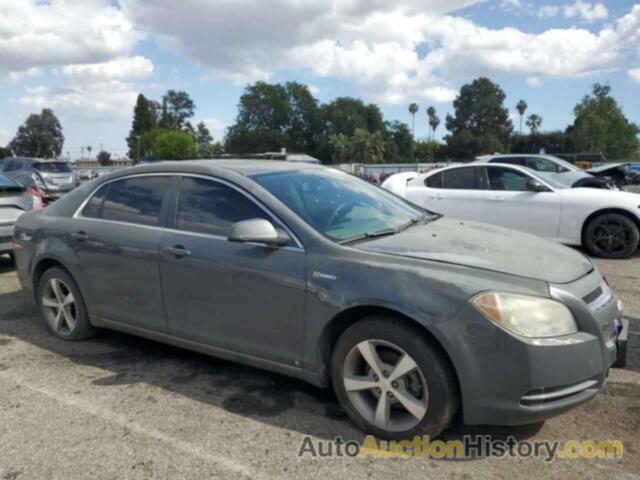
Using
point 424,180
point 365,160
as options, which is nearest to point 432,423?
point 424,180

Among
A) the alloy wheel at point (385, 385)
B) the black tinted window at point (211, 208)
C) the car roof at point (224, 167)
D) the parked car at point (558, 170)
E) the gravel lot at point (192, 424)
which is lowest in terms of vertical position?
the gravel lot at point (192, 424)

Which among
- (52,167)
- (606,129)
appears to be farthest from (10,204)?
(606,129)

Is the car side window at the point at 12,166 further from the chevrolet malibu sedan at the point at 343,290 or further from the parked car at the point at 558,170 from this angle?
the chevrolet malibu sedan at the point at 343,290

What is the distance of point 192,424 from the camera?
10.4ft

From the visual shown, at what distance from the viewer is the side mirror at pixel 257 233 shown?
10.4 feet

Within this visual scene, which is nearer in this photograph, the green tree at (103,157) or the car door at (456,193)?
the car door at (456,193)

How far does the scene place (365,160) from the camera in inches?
3787

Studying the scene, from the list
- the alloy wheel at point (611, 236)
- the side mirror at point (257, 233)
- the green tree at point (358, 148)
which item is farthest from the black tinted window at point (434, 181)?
the green tree at point (358, 148)

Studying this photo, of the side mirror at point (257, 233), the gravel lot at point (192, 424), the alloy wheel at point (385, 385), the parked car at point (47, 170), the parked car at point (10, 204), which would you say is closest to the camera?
the gravel lot at point (192, 424)

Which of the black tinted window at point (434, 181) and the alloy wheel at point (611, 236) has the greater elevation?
the black tinted window at point (434, 181)

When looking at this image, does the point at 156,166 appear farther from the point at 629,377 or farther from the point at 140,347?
the point at 629,377

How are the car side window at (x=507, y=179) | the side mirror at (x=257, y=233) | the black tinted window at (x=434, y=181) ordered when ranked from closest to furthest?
the side mirror at (x=257, y=233) → the car side window at (x=507, y=179) → the black tinted window at (x=434, y=181)

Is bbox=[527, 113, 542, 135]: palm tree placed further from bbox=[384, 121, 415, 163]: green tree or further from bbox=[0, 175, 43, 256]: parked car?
bbox=[0, 175, 43, 256]: parked car

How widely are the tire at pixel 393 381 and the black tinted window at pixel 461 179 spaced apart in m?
6.46
